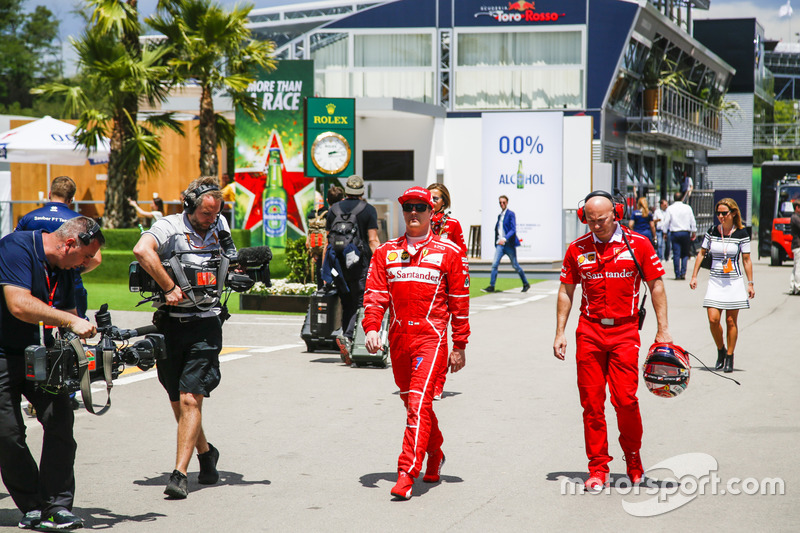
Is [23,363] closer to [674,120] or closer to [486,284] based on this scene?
[486,284]

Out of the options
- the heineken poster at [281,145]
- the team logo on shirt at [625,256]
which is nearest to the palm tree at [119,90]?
the heineken poster at [281,145]

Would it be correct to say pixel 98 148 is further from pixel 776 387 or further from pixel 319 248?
pixel 776 387

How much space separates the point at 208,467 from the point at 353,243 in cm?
480

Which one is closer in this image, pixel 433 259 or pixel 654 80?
pixel 433 259

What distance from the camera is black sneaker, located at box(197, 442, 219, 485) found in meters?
6.10

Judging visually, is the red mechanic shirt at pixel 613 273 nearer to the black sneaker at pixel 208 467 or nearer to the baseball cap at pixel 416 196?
the baseball cap at pixel 416 196

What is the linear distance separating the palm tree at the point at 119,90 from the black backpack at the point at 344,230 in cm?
1314

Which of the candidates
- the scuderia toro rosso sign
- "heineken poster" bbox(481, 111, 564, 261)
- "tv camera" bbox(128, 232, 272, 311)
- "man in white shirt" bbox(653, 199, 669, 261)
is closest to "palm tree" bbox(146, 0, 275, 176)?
"heineken poster" bbox(481, 111, 564, 261)

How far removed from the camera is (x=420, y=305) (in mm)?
5965

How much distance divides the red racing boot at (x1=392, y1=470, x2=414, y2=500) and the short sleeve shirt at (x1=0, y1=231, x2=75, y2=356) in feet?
6.99

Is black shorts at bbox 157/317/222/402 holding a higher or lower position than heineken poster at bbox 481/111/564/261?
lower

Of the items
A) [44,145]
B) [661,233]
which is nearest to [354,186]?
[44,145]

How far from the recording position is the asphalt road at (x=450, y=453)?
17.6ft

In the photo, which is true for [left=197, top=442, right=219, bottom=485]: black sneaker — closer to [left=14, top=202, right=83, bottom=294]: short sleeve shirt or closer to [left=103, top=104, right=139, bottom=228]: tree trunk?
[left=14, top=202, right=83, bottom=294]: short sleeve shirt
